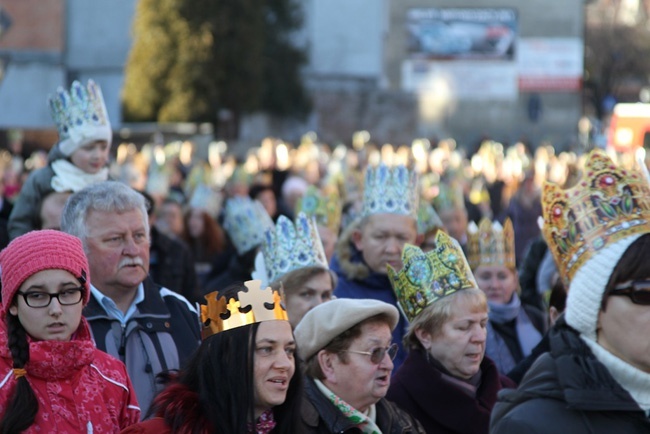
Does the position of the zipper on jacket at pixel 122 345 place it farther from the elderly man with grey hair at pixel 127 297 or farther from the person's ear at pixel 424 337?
the person's ear at pixel 424 337

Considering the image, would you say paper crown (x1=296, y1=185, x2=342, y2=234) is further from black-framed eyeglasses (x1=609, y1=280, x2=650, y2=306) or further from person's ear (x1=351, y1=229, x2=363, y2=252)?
black-framed eyeglasses (x1=609, y1=280, x2=650, y2=306)

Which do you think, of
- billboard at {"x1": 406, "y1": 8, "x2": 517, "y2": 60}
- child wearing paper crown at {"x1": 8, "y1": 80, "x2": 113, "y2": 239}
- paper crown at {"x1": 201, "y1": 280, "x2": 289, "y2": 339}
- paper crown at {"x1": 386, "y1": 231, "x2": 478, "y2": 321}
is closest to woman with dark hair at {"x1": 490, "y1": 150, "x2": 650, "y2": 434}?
paper crown at {"x1": 201, "y1": 280, "x2": 289, "y2": 339}

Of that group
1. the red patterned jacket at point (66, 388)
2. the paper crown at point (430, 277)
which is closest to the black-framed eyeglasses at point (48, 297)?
the red patterned jacket at point (66, 388)

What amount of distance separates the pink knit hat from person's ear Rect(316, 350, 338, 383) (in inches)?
38.8

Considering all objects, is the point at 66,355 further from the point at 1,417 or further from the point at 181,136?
the point at 181,136

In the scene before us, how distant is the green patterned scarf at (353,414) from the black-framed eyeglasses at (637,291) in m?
→ 1.97

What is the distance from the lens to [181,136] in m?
31.9

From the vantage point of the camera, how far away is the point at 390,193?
8.33 metres

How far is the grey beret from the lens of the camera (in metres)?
5.21

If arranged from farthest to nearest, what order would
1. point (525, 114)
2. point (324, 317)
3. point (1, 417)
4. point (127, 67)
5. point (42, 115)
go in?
point (525, 114) < point (42, 115) < point (127, 67) < point (324, 317) < point (1, 417)

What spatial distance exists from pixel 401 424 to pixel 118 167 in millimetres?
11819

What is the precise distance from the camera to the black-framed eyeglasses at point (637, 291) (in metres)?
3.23

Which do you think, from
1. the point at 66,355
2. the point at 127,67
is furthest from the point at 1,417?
the point at 127,67

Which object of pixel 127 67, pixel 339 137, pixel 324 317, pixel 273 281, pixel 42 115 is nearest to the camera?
pixel 324 317
